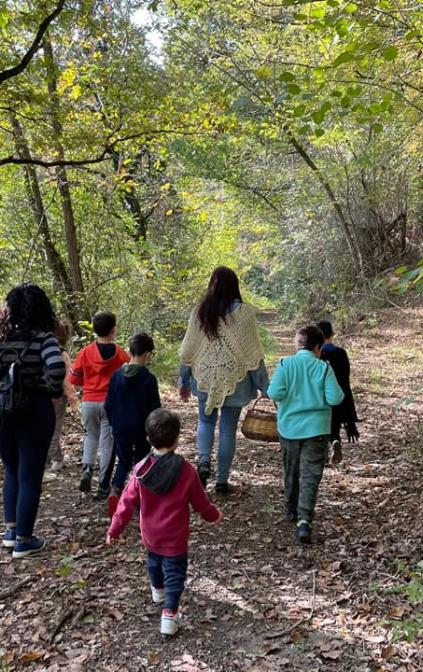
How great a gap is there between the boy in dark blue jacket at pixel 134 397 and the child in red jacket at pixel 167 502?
137cm

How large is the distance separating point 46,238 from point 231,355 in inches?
278

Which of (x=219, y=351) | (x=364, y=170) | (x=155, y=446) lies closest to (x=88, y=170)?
(x=219, y=351)

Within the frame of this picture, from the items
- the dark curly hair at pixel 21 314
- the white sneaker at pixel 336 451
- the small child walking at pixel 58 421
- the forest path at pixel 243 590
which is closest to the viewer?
the forest path at pixel 243 590

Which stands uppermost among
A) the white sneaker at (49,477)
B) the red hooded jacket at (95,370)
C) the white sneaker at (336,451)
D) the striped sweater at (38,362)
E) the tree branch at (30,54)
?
the tree branch at (30,54)

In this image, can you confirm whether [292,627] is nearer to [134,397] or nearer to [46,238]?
[134,397]

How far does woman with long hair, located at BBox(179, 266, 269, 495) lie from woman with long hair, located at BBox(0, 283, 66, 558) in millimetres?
1540

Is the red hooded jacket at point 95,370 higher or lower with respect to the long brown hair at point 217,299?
lower

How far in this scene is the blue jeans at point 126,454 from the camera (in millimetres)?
4957

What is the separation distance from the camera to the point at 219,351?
17.6 feet

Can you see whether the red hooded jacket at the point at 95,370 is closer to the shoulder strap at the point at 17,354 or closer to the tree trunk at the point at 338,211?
the shoulder strap at the point at 17,354

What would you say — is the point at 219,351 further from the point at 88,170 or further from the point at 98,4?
the point at 98,4

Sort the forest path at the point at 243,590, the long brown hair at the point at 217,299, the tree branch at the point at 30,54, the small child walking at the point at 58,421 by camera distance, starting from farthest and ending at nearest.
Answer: the tree branch at the point at 30,54, the small child walking at the point at 58,421, the long brown hair at the point at 217,299, the forest path at the point at 243,590

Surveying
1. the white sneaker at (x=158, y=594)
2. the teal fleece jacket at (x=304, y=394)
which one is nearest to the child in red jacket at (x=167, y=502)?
the white sneaker at (x=158, y=594)

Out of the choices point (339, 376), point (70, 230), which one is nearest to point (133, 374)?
point (339, 376)
